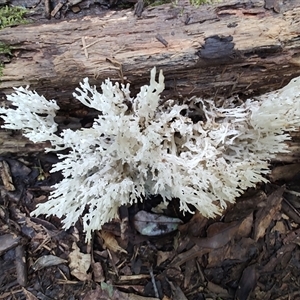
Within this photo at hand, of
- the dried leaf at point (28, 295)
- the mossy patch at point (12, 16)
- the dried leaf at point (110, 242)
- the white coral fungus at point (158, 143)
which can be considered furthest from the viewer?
the dried leaf at point (110, 242)

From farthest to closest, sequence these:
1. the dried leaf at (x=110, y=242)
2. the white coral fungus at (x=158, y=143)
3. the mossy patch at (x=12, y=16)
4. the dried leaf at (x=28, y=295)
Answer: the dried leaf at (x=110, y=242) → the dried leaf at (x=28, y=295) → the mossy patch at (x=12, y=16) → the white coral fungus at (x=158, y=143)

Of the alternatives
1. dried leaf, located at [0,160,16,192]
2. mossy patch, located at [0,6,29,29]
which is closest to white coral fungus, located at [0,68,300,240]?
mossy patch, located at [0,6,29,29]

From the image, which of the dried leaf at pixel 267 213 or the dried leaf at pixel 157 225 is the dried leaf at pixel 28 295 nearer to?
the dried leaf at pixel 157 225

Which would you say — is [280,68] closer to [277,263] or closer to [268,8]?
[268,8]

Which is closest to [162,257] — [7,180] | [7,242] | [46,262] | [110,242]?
[110,242]

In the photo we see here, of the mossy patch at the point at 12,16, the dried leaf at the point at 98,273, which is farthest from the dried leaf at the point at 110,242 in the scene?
the mossy patch at the point at 12,16

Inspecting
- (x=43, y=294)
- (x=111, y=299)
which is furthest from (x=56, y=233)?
(x=111, y=299)
